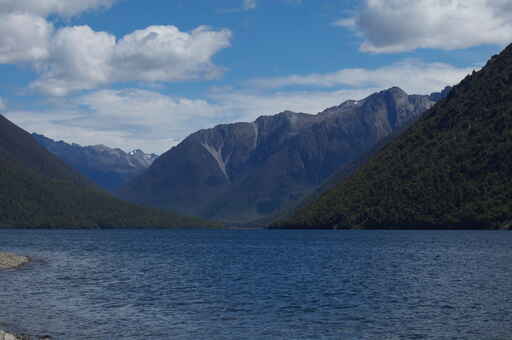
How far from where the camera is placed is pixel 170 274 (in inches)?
3861

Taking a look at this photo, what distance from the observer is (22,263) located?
113812 mm

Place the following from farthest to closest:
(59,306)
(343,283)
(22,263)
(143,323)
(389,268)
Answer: (22,263)
(389,268)
(343,283)
(59,306)
(143,323)

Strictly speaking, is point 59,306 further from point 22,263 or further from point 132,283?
point 22,263

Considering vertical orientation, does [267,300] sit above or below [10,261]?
below

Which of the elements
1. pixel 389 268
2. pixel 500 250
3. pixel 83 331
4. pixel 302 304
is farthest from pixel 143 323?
pixel 500 250

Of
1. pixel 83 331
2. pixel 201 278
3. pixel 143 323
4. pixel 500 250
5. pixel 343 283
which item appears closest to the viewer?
pixel 83 331

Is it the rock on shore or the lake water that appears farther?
the rock on shore

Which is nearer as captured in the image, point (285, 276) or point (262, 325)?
point (262, 325)

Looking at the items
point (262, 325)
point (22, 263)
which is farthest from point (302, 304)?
point (22, 263)

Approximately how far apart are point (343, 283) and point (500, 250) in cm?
5852

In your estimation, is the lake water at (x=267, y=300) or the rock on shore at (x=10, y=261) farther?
the rock on shore at (x=10, y=261)

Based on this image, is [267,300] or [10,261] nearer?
[267,300]

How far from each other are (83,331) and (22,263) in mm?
69626

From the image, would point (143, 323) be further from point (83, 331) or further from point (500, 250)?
point (500, 250)
